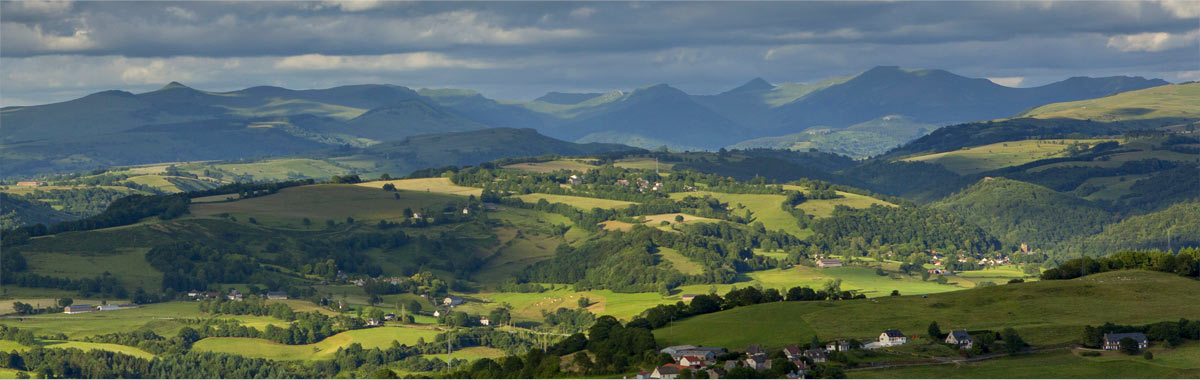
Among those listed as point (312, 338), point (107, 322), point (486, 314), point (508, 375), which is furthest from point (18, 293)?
point (508, 375)

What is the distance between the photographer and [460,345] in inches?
6452

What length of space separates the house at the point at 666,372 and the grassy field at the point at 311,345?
69.1 m

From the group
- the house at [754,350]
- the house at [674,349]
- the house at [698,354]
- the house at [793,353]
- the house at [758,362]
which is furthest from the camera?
the house at [674,349]

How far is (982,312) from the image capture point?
11912cm

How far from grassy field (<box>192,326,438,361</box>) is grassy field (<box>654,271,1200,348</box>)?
50.6 metres

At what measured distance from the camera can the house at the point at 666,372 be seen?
317 feet

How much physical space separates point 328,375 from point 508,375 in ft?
152

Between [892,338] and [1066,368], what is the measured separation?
562 inches

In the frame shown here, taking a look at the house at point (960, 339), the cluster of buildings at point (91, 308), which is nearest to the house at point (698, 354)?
the house at point (960, 339)

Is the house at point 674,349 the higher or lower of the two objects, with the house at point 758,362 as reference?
lower

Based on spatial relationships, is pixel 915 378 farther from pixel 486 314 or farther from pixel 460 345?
pixel 486 314

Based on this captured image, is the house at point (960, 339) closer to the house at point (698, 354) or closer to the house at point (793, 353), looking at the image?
the house at point (793, 353)

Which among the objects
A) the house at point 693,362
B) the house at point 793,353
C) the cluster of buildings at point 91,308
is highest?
the house at point 793,353

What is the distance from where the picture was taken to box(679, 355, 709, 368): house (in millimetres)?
99438
